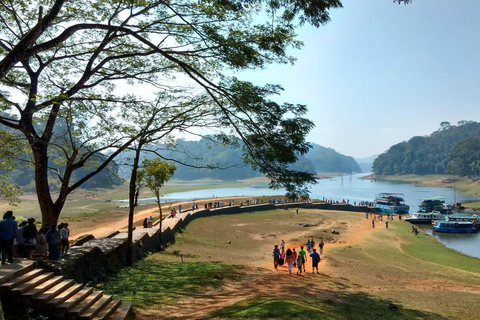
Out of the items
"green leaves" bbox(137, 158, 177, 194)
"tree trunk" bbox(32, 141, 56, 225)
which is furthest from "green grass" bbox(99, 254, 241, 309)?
"green leaves" bbox(137, 158, 177, 194)

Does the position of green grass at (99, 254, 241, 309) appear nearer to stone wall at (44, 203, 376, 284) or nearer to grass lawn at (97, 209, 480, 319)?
grass lawn at (97, 209, 480, 319)

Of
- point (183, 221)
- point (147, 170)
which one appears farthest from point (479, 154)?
point (147, 170)

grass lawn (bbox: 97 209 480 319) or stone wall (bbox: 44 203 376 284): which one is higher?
stone wall (bbox: 44 203 376 284)

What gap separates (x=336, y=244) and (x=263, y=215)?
44.4 feet

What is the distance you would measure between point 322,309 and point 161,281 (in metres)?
5.71

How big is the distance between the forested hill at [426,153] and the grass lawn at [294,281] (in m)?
127

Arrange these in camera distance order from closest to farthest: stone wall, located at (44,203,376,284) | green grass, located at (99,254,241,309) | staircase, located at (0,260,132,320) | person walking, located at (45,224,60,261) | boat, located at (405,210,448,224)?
staircase, located at (0,260,132,320) < person walking, located at (45,224,60,261) < stone wall, located at (44,203,376,284) < green grass, located at (99,254,241,309) < boat, located at (405,210,448,224)

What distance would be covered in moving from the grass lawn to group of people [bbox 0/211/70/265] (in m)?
2.15

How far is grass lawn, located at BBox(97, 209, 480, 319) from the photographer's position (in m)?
9.02

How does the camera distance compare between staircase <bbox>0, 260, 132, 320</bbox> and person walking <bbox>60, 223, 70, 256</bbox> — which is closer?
staircase <bbox>0, 260, 132, 320</bbox>

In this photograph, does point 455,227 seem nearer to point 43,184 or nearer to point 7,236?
point 43,184

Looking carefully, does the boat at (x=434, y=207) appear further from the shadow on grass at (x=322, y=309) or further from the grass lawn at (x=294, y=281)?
the shadow on grass at (x=322, y=309)

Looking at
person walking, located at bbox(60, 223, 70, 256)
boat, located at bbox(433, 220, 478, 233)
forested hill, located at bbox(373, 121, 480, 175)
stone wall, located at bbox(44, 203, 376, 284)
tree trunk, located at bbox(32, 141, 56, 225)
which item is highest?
forested hill, located at bbox(373, 121, 480, 175)

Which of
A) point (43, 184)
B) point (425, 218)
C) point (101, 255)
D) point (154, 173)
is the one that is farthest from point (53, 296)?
point (425, 218)
